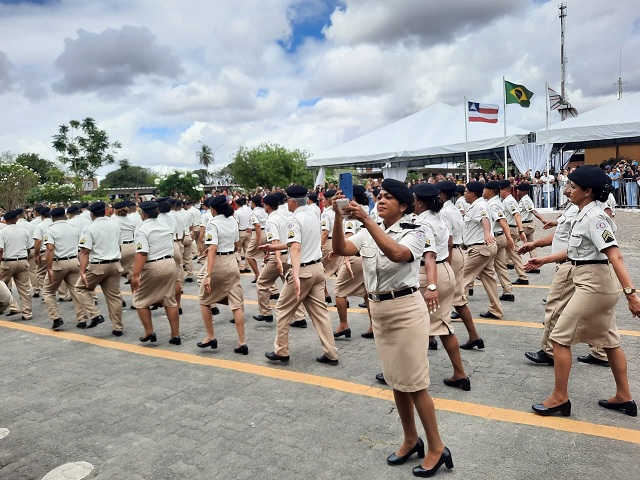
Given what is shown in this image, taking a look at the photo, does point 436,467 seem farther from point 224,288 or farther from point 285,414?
point 224,288

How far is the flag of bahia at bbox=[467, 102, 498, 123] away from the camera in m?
20.7

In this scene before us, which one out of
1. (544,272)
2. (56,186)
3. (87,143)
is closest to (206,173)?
(87,143)

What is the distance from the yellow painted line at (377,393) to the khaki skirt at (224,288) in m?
0.72

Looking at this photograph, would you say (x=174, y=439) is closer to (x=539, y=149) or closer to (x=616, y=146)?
(x=539, y=149)

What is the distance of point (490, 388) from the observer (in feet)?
14.6

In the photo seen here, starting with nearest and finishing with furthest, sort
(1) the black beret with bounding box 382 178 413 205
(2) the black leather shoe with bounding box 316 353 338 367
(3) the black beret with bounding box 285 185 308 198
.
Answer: (1) the black beret with bounding box 382 178 413 205
(2) the black leather shoe with bounding box 316 353 338 367
(3) the black beret with bounding box 285 185 308 198

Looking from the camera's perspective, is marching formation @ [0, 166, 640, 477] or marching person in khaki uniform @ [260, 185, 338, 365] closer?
marching formation @ [0, 166, 640, 477]

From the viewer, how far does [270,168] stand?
61.9m

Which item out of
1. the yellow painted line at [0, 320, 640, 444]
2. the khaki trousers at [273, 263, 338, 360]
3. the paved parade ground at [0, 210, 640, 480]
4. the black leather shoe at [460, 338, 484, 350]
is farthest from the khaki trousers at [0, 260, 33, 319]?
the black leather shoe at [460, 338, 484, 350]

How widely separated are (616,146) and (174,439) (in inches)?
A: 1036

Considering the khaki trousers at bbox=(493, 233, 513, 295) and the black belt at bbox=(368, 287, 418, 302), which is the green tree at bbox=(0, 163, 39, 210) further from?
the black belt at bbox=(368, 287, 418, 302)

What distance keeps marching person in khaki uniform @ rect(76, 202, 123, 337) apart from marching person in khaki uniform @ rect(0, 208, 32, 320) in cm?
202

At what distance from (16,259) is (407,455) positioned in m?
8.35

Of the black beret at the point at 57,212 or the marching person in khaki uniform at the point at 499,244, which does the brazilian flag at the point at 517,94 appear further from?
the black beret at the point at 57,212
